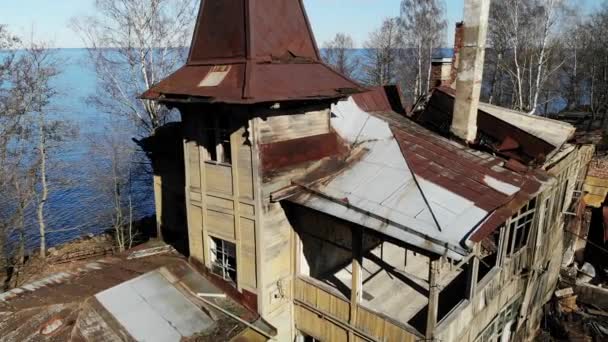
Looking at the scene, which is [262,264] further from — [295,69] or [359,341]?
[295,69]

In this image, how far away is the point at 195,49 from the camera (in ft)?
31.1

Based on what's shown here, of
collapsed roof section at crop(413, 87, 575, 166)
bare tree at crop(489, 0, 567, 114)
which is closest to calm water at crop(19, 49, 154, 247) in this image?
collapsed roof section at crop(413, 87, 575, 166)

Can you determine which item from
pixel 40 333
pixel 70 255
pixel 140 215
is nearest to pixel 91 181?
pixel 140 215

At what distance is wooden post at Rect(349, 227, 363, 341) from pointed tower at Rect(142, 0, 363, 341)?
171 cm

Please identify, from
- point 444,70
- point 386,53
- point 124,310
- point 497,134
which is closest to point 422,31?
point 386,53

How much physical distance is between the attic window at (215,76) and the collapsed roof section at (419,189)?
9.37 ft

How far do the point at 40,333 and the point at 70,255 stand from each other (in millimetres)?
14881

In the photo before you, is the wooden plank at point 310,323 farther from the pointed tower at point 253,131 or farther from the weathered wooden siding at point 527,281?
the weathered wooden siding at point 527,281

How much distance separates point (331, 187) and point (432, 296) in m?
2.89

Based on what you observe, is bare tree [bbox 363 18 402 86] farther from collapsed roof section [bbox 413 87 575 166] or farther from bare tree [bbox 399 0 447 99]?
collapsed roof section [bbox 413 87 575 166]

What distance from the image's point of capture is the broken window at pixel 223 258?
9703 mm

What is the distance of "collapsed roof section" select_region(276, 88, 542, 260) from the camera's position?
6738 millimetres

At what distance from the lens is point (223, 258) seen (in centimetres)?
980

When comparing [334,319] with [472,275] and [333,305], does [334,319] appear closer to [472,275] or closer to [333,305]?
[333,305]
